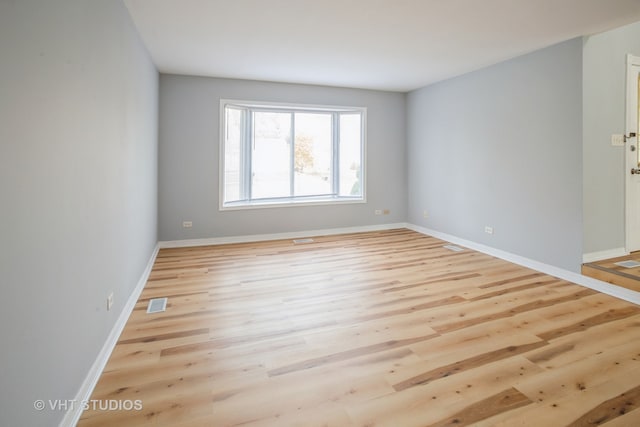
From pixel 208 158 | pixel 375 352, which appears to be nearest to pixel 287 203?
pixel 208 158

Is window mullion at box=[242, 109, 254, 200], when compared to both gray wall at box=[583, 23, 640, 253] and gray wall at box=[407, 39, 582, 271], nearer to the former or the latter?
gray wall at box=[407, 39, 582, 271]

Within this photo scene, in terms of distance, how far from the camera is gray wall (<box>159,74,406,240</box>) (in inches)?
201

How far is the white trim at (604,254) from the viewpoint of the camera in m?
3.62

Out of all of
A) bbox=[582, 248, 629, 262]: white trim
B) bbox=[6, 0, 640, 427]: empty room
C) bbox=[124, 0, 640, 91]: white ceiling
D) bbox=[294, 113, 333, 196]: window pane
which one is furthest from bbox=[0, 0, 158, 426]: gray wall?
bbox=[582, 248, 629, 262]: white trim

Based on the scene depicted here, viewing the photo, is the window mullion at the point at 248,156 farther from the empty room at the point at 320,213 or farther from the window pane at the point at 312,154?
the window pane at the point at 312,154

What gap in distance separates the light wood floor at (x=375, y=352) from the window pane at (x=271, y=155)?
2.18 metres

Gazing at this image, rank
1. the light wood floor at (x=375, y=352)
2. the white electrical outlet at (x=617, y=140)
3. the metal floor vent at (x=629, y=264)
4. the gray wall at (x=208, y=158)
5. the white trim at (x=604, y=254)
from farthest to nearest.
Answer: the gray wall at (x=208, y=158)
the white electrical outlet at (x=617, y=140)
the white trim at (x=604, y=254)
the metal floor vent at (x=629, y=264)
the light wood floor at (x=375, y=352)

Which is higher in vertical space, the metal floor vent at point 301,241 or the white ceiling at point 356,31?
the white ceiling at point 356,31

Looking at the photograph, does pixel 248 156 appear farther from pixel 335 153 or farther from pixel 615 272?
pixel 615 272

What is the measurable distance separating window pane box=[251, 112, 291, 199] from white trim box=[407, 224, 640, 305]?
3.02 m

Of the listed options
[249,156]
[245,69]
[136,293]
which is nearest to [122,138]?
[136,293]

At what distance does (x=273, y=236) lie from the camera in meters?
5.79

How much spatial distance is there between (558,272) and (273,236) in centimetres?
405

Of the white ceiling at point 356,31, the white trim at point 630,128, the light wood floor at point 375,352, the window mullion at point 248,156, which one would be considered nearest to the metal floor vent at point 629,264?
the white trim at point 630,128
